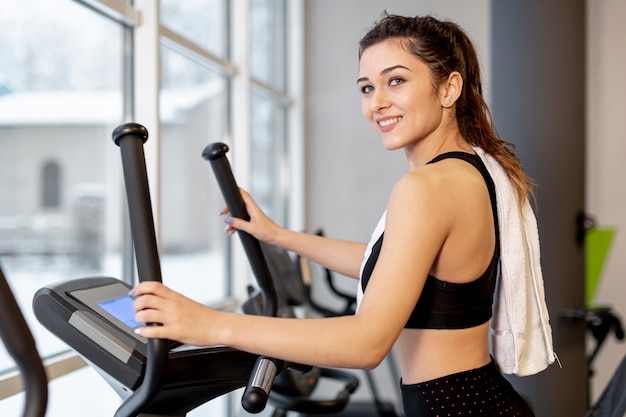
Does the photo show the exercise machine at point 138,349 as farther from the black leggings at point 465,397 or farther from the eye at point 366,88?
the eye at point 366,88

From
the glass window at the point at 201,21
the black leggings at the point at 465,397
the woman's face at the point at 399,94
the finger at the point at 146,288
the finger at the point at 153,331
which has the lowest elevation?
the black leggings at the point at 465,397

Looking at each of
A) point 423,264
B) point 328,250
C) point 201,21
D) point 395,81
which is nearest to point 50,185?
point 201,21

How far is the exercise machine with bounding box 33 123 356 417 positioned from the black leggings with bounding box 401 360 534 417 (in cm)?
24

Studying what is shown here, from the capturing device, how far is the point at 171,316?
94 centimetres

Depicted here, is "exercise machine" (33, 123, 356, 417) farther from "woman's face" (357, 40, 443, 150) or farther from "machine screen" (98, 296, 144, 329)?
"woman's face" (357, 40, 443, 150)

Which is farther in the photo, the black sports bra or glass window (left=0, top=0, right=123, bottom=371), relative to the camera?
glass window (left=0, top=0, right=123, bottom=371)

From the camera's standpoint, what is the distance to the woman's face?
1305 mm

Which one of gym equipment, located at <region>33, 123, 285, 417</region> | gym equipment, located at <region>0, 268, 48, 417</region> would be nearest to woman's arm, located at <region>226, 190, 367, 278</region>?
gym equipment, located at <region>33, 123, 285, 417</region>

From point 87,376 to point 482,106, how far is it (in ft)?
4.79

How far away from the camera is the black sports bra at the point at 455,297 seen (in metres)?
1.22

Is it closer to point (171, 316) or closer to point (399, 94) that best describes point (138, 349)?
point (171, 316)

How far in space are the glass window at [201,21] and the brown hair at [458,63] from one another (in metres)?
1.52

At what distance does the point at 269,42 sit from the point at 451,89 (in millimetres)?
3074

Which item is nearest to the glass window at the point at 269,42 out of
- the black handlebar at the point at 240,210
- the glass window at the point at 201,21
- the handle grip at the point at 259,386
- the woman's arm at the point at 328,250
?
the glass window at the point at 201,21
